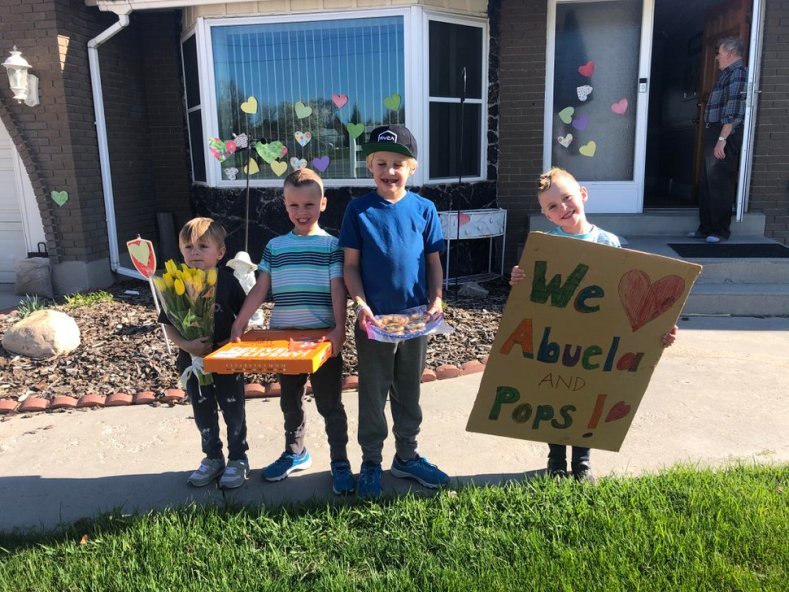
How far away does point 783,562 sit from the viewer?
236cm

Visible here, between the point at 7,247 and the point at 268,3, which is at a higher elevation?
the point at 268,3

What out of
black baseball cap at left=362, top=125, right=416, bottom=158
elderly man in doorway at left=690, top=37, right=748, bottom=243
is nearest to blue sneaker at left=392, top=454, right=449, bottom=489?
black baseball cap at left=362, top=125, right=416, bottom=158

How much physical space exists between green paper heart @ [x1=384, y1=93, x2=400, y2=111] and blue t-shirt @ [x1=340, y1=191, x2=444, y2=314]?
14.5ft

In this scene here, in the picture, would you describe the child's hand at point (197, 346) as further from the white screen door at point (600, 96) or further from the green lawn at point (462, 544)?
the white screen door at point (600, 96)

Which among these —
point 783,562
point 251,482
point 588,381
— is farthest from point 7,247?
point 783,562

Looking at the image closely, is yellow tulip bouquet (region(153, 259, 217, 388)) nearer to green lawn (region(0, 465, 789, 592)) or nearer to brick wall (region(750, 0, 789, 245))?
green lawn (region(0, 465, 789, 592))

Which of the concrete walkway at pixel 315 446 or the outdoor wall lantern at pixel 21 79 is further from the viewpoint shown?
the outdoor wall lantern at pixel 21 79

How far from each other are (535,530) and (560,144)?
236 inches

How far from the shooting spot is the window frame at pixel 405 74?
6.85 m

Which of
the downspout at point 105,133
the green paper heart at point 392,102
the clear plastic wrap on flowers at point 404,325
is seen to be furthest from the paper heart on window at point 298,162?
the clear plastic wrap on flowers at point 404,325

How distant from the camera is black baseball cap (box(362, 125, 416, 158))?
2.74 m

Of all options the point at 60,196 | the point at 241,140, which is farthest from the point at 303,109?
the point at 60,196

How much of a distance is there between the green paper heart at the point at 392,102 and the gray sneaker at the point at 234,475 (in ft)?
16.0

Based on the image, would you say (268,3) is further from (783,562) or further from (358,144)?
(783,562)
